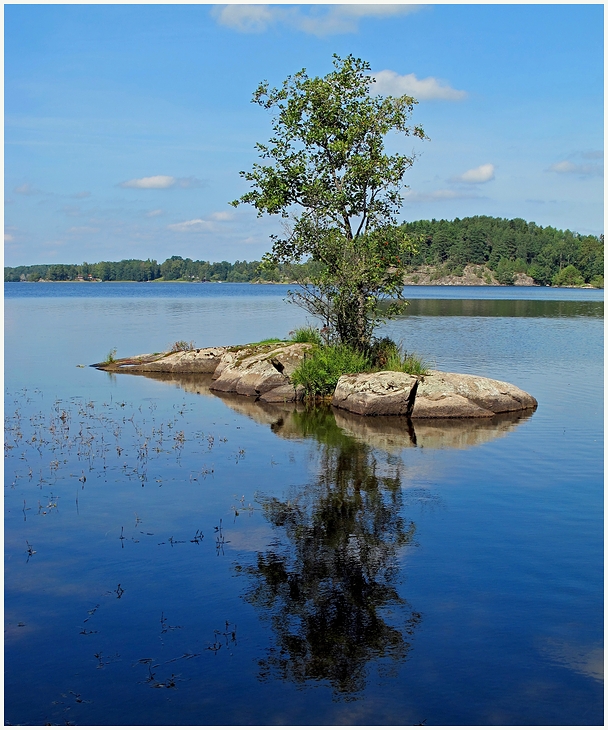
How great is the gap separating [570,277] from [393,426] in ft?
542

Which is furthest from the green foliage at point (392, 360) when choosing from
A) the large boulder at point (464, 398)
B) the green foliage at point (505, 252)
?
the green foliage at point (505, 252)

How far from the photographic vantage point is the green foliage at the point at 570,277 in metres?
175

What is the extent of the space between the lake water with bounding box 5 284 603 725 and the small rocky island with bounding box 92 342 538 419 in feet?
3.11

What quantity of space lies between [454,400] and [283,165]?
401 inches

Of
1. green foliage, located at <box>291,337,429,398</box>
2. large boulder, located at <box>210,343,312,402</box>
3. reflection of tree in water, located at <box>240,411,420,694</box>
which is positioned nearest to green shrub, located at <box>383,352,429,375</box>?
green foliage, located at <box>291,337,429,398</box>

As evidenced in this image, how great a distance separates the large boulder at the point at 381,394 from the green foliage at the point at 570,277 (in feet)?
532

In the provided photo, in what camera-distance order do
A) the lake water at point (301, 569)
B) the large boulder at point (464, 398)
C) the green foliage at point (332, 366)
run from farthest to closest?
the green foliage at point (332, 366), the large boulder at point (464, 398), the lake water at point (301, 569)

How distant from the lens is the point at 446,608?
10336 millimetres

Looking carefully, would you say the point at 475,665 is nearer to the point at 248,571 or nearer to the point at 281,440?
the point at 248,571

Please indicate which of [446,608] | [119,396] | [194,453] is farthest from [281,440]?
[446,608]

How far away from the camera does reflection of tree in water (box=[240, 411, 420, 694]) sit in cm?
909

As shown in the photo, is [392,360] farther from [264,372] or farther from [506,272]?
[506,272]

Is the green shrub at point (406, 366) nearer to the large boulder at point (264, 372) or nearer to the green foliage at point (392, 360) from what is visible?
the green foliage at point (392, 360)

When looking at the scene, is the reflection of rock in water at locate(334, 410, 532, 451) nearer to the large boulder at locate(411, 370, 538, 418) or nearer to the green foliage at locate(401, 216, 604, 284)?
the large boulder at locate(411, 370, 538, 418)
